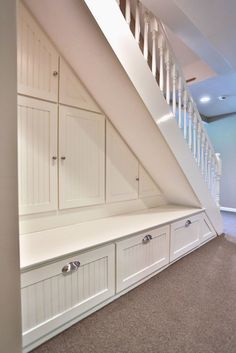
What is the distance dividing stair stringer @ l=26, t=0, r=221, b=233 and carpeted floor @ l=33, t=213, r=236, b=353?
1.14m

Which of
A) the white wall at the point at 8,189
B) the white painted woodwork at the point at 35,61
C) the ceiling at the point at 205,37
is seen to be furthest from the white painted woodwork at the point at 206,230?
the white wall at the point at 8,189

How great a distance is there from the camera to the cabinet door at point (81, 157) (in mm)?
1856

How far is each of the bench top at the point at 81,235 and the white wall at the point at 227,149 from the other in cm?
309

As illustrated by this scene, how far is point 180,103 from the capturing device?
2.36 m

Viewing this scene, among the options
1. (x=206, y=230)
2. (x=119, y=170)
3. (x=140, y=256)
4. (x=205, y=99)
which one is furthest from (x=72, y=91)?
(x=205, y=99)

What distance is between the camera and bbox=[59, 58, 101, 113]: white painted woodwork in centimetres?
182

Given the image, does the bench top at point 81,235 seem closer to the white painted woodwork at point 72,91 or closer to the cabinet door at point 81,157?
the cabinet door at point 81,157

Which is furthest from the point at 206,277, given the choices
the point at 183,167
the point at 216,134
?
the point at 216,134

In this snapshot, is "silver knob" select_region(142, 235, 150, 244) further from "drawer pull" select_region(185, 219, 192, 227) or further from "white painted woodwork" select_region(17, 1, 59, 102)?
"white painted woodwork" select_region(17, 1, 59, 102)

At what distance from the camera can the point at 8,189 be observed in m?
0.74

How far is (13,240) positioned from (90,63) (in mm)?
1532

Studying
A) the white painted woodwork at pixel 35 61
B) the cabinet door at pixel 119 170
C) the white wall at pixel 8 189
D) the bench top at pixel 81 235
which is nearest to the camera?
the white wall at pixel 8 189

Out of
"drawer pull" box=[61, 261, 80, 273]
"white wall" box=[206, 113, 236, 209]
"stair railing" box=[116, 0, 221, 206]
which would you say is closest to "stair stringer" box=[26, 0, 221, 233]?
"stair railing" box=[116, 0, 221, 206]

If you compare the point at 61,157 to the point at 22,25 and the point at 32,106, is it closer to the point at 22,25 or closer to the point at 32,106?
the point at 32,106
